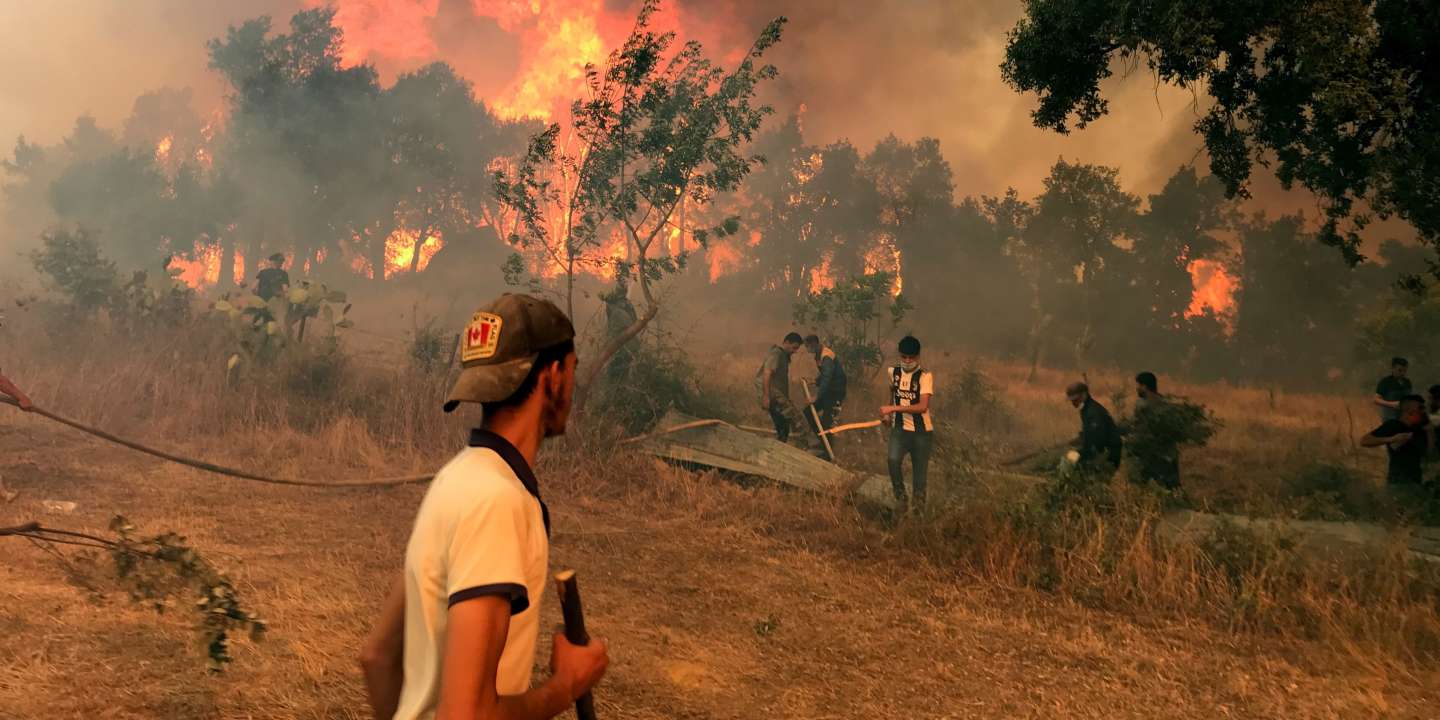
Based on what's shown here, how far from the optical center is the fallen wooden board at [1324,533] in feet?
23.7

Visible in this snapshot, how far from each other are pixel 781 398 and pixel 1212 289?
90.8 ft

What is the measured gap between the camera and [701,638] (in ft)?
19.9

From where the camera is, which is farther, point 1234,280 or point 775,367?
point 1234,280

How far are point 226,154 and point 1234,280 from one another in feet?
130

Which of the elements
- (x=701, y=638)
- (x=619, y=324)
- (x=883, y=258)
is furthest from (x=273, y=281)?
(x=883, y=258)

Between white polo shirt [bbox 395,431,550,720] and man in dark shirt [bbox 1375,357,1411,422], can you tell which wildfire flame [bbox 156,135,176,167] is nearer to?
man in dark shirt [bbox 1375,357,1411,422]

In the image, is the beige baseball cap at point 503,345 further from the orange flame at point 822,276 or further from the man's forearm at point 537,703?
the orange flame at point 822,276

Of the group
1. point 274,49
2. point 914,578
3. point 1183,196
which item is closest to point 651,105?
point 914,578

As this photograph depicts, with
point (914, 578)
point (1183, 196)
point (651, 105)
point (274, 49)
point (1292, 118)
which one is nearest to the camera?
point (914, 578)

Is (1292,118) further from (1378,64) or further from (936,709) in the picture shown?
(936,709)

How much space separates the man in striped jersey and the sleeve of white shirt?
837cm

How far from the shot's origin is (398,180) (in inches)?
1511

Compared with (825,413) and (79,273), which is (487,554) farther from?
(79,273)

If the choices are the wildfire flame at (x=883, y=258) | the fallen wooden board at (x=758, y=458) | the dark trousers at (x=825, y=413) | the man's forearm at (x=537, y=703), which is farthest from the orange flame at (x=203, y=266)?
the man's forearm at (x=537, y=703)
